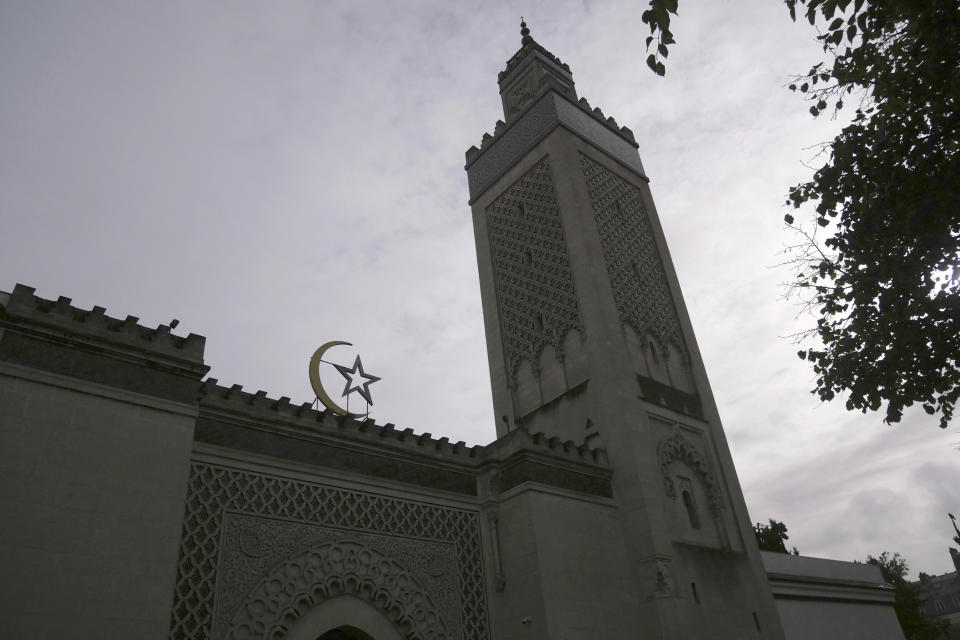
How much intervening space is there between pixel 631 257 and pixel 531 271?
2.20 metres

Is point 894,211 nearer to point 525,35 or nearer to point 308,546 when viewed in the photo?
point 308,546

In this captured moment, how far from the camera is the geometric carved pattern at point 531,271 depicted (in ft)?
45.0

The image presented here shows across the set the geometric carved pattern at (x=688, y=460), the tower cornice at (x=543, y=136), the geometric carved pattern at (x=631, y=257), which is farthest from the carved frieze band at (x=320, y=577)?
the tower cornice at (x=543, y=136)

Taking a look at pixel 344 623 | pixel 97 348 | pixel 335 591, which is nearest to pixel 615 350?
pixel 335 591

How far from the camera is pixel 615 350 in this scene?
1241cm

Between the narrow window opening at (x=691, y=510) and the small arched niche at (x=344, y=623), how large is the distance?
5.84 metres

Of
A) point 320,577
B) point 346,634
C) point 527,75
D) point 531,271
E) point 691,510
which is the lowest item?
point 346,634

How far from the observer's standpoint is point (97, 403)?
691 cm

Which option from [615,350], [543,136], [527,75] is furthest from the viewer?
[527,75]

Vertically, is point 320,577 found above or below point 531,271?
below

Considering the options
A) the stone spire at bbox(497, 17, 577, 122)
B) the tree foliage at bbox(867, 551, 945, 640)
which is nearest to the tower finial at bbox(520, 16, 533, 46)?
the stone spire at bbox(497, 17, 577, 122)

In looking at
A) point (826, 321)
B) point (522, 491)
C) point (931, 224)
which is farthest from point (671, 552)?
point (931, 224)

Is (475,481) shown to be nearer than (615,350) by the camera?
Yes

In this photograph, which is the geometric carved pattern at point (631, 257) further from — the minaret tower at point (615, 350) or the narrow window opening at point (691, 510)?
the narrow window opening at point (691, 510)
